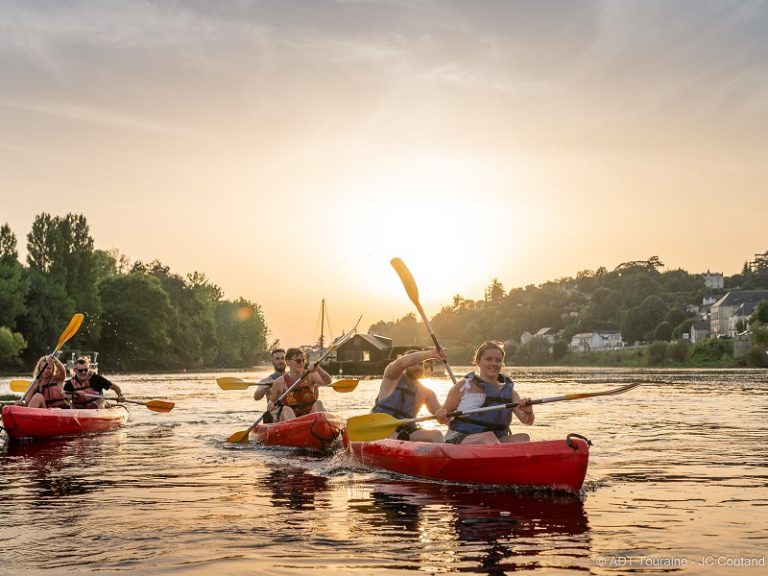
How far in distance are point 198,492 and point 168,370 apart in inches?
3411

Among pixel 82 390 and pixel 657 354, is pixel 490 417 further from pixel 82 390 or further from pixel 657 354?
pixel 657 354

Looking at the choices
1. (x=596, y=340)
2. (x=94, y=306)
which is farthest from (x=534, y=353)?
(x=94, y=306)

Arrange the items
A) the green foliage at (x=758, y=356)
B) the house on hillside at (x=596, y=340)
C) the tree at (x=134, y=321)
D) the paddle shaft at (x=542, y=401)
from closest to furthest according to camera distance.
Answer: the paddle shaft at (x=542, y=401) < the green foliage at (x=758, y=356) < the tree at (x=134, y=321) < the house on hillside at (x=596, y=340)

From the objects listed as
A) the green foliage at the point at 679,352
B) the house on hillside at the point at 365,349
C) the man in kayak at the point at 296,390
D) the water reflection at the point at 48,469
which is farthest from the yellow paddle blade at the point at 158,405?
the green foliage at the point at 679,352

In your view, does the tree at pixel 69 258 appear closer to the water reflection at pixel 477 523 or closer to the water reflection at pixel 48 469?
the water reflection at pixel 48 469

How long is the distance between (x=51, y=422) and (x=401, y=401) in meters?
8.60

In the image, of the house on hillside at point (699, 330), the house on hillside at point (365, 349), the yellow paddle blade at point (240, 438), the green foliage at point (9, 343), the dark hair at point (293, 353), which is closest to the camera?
the dark hair at point (293, 353)

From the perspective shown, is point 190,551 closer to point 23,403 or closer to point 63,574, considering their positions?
point 63,574

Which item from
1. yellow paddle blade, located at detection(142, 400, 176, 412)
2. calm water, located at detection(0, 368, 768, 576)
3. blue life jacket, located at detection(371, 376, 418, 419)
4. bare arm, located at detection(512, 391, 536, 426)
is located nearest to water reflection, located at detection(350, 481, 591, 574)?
calm water, located at detection(0, 368, 768, 576)

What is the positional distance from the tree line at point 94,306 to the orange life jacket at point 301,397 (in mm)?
52046

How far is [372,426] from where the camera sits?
10945 mm

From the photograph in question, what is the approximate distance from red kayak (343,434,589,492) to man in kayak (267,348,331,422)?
4350 mm

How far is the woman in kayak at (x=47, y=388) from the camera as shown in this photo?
1703cm

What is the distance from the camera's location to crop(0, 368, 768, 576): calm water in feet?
21.6
